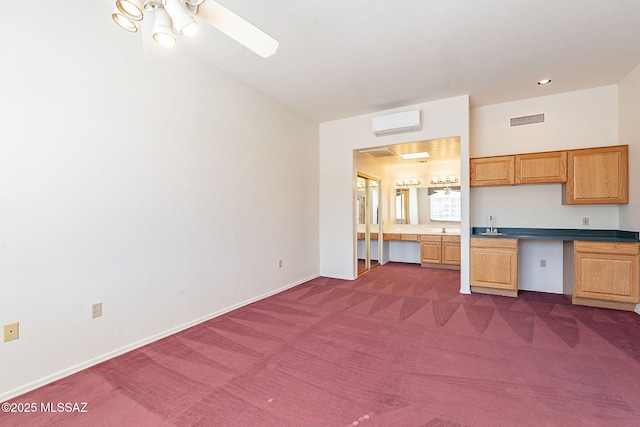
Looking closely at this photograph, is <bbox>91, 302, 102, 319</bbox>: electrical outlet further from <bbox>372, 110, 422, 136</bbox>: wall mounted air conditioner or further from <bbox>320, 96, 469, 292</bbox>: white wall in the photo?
<bbox>372, 110, 422, 136</bbox>: wall mounted air conditioner

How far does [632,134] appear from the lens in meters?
3.48

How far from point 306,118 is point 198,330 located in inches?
144

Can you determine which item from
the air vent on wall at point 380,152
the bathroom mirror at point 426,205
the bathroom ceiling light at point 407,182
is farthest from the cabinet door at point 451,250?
the air vent on wall at point 380,152

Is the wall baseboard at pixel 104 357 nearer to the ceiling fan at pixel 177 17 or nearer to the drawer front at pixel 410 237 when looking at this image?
the ceiling fan at pixel 177 17

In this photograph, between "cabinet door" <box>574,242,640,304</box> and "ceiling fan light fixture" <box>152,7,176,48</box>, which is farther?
"cabinet door" <box>574,242,640,304</box>

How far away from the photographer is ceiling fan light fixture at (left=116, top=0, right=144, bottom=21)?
4.69ft

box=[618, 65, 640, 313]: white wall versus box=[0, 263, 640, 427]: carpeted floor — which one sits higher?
box=[618, 65, 640, 313]: white wall

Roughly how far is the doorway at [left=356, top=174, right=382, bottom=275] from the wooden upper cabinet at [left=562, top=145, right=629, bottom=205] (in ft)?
10.3

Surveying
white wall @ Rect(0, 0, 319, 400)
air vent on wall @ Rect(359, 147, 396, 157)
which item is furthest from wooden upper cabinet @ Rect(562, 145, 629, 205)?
white wall @ Rect(0, 0, 319, 400)

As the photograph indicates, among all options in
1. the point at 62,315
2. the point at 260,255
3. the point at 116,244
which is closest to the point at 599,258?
the point at 260,255

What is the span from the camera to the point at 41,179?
1984mm

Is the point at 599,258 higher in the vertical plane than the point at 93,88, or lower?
lower

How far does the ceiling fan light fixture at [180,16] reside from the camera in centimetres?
150

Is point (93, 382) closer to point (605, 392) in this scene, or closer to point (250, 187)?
point (250, 187)
